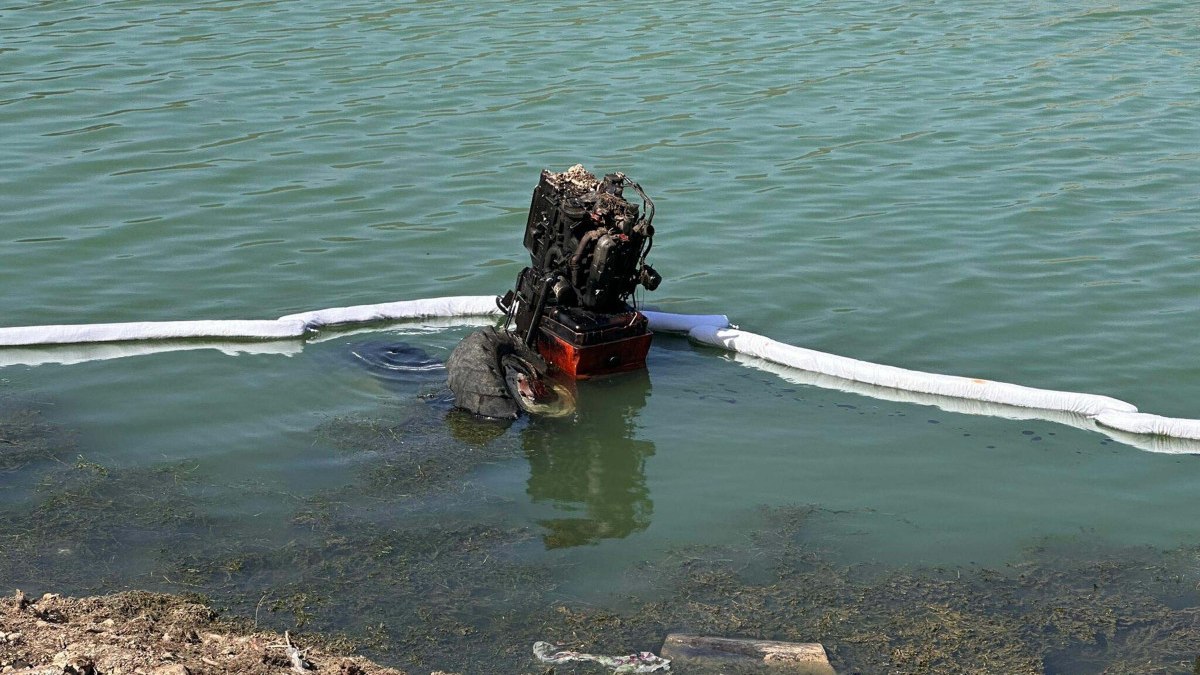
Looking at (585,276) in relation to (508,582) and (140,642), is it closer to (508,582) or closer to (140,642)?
(508,582)

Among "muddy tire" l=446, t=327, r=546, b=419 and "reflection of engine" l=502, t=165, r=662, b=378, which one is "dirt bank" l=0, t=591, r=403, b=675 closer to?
"muddy tire" l=446, t=327, r=546, b=419

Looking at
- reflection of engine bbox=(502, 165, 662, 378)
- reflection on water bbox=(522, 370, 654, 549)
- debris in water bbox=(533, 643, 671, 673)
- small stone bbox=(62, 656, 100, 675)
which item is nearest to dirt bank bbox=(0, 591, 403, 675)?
small stone bbox=(62, 656, 100, 675)

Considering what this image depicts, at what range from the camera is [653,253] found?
14.9 m

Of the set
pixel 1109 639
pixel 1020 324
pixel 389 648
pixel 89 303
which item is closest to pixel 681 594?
pixel 389 648

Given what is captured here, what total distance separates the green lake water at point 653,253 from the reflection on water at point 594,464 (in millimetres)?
31

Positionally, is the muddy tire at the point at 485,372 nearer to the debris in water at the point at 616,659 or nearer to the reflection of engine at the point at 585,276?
the reflection of engine at the point at 585,276

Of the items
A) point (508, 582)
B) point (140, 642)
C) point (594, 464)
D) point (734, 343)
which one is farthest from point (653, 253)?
point (140, 642)

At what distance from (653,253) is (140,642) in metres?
8.82

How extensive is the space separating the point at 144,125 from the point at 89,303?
6484 mm

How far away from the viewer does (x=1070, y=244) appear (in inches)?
592

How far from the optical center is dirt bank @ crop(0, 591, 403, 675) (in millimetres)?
6375

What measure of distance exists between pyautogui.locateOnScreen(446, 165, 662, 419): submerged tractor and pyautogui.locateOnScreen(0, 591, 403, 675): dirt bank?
357cm

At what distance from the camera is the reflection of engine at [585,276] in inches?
432

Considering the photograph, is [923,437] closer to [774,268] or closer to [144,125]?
[774,268]
